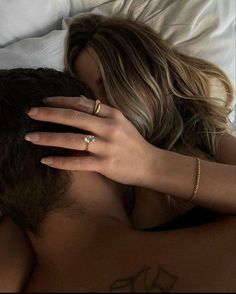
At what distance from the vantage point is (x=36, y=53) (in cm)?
102

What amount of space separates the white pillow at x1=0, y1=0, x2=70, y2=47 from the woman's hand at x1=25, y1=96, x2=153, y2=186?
465mm

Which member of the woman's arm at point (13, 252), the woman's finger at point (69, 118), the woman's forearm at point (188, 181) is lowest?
the woman's arm at point (13, 252)

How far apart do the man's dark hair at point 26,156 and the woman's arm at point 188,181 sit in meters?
0.15

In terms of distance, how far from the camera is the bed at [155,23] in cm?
107

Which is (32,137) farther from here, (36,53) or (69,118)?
(36,53)

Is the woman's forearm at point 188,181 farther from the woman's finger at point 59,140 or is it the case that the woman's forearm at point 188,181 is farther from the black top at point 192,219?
the woman's finger at point 59,140

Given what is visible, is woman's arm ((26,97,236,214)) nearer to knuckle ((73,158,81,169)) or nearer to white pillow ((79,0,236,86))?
knuckle ((73,158,81,169))

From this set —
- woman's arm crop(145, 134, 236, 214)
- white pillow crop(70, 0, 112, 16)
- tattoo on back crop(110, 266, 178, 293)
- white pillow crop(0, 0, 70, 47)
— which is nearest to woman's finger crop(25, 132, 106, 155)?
woman's arm crop(145, 134, 236, 214)

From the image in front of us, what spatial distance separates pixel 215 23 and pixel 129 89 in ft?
1.34

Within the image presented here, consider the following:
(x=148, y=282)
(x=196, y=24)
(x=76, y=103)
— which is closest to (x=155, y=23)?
(x=196, y=24)

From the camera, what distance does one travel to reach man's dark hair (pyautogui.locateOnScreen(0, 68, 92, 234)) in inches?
26.8

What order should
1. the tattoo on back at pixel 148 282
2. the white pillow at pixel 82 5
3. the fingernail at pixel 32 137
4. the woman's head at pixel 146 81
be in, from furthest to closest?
the white pillow at pixel 82 5 < the woman's head at pixel 146 81 < the fingernail at pixel 32 137 < the tattoo on back at pixel 148 282

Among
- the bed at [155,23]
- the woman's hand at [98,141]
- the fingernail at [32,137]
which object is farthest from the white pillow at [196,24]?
the fingernail at [32,137]

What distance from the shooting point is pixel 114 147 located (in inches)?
28.1
